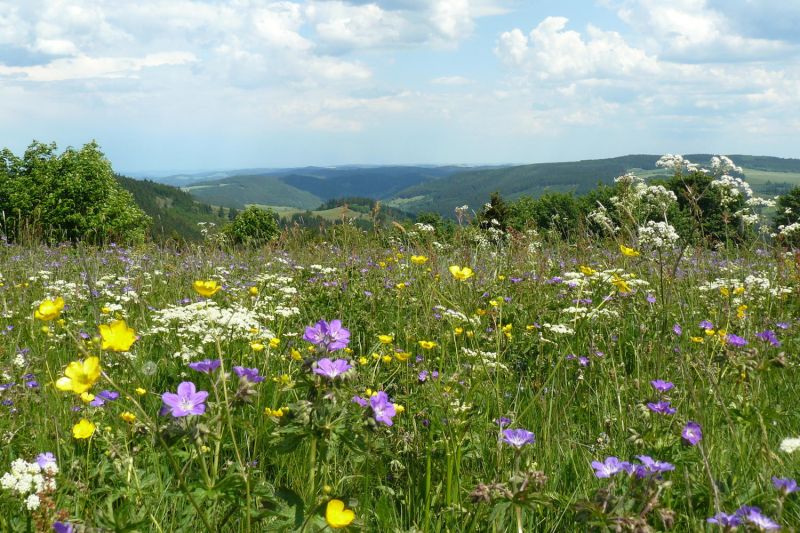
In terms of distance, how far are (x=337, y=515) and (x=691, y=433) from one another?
136cm

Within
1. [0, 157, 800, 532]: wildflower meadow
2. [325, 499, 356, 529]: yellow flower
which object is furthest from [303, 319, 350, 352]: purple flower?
[325, 499, 356, 529]: yellow flower

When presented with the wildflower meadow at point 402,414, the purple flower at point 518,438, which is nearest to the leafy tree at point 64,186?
the wildflower meadow at point 402,414

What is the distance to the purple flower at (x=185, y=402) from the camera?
1.54 m

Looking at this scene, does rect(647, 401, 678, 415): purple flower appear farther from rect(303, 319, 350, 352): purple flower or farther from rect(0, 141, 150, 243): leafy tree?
rect(0, 141, 150, 243): leafy tree

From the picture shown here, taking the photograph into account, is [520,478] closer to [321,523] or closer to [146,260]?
[321,523]

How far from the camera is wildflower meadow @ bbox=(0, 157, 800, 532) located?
1657mm

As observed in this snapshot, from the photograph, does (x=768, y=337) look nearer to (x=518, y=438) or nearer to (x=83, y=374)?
(x=518, y=438)

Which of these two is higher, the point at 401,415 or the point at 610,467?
the point at 610,467

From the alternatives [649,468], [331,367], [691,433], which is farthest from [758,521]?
[331,367]

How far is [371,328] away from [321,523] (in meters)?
2.88

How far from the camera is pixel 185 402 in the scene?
1.61m

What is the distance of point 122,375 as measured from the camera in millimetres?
3545

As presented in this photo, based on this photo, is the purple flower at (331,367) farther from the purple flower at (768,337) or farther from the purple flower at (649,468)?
the purple flower at (768,337)

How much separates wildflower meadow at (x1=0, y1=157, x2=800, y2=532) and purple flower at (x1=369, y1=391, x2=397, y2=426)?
0.02m
